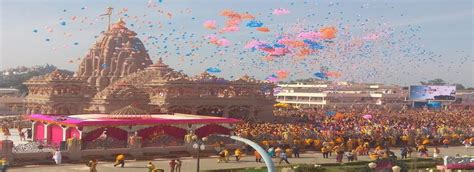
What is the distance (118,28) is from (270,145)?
5338cm

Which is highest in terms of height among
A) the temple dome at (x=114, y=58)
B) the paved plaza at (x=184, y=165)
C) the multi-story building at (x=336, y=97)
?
the temple dome at (x=114, y=58)

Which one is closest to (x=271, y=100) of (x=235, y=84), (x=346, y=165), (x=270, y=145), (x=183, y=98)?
(x=235, y=84)

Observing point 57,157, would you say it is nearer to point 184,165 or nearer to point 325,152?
point 184,165

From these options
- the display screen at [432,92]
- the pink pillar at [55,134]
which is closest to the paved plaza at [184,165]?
the pink pillar at [55,134]

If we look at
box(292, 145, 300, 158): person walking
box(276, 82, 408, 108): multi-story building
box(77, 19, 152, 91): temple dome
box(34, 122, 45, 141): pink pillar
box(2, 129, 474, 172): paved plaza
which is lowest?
box(2, 129, 474, 172): paved plaza

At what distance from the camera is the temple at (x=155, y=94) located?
58.0 metres

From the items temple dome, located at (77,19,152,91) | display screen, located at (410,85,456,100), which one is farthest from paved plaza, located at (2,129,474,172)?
display screen, located at (410,85,456,100)

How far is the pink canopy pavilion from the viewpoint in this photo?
33906mm

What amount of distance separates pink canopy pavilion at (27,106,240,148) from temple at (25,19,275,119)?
1782 cm

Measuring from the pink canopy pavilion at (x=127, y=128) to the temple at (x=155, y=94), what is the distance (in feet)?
58.5

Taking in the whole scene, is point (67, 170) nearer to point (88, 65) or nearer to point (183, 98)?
point (183, 98)

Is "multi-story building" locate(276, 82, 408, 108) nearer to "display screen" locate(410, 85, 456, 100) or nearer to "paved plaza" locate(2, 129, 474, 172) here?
"display screen" locate(410, 85, 456, 100)

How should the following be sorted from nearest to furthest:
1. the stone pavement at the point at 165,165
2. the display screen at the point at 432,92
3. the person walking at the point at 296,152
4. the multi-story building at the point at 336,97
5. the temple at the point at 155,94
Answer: the stone pavement at the point at 165,165, the person walking at the point at 296,152, the temple at the point at 155,94, the display screen at the point at 432,92, the multi-story building at the point at 336,97

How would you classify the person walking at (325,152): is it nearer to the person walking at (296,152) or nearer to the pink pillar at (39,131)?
the person walking at (296,152)
